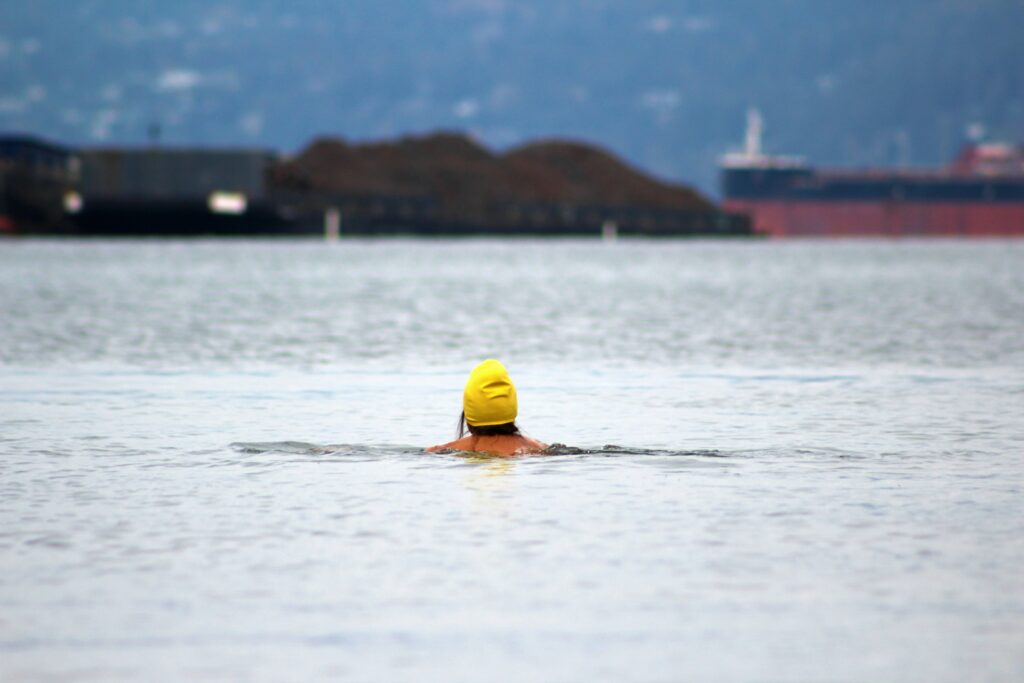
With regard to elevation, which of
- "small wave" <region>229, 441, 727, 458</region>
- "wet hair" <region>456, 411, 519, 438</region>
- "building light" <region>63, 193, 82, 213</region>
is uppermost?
"building light" <region>63, 193, 82, 213</region>

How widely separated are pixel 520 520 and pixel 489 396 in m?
2.89

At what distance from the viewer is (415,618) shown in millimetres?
9938

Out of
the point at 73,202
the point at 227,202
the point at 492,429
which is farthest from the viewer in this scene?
the point at 227,202

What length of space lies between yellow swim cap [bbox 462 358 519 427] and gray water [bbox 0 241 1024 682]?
51cm

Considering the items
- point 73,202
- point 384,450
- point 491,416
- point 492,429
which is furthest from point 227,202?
point 491,416

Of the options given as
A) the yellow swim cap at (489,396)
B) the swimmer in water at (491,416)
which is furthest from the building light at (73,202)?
the yellow swim cap at (489,396)

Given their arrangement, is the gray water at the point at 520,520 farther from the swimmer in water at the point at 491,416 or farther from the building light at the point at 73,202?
the building light at the point at 73,202

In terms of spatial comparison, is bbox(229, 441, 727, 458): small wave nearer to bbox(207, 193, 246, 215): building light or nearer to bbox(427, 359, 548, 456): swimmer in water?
bbox(427, 359, 548, 456): swimmer in water

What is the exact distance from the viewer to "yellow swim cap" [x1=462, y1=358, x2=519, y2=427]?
51.4ft

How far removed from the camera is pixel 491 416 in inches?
645

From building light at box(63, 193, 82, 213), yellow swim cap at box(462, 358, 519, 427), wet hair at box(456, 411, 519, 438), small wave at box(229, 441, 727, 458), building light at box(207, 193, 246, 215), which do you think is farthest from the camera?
building light at box(207, 193, 246, 215)

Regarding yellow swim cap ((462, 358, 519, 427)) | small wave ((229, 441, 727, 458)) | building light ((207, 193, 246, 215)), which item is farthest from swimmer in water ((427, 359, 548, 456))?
building light ((207, 193, 246, 215))

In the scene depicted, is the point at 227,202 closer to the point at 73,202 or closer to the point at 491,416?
the point at 73,202

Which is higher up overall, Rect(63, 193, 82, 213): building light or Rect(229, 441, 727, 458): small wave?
Rect(63, 193, 82, 213): building light
